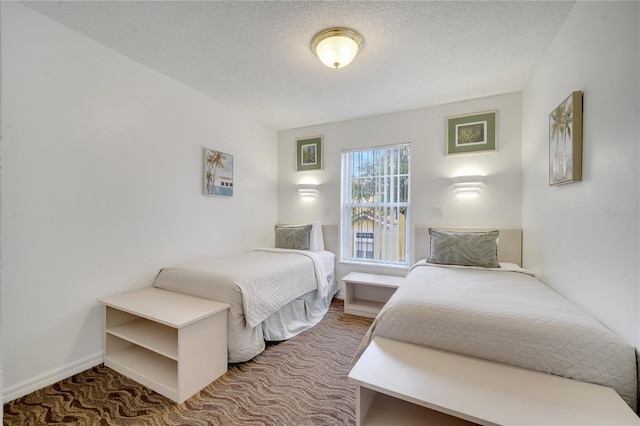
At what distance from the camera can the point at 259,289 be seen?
2305 mm

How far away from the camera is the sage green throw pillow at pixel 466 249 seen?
100 inches

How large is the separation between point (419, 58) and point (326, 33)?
2.74 ft

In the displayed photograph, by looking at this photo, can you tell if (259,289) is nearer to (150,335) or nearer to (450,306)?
(150,335)

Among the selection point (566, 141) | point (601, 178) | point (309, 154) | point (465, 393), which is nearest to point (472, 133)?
point (566, 141)

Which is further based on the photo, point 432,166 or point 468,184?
point 432,166

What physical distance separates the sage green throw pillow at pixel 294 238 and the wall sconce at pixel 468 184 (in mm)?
1778

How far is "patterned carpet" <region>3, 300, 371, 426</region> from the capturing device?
1.64 m

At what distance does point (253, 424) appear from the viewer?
1.62 m

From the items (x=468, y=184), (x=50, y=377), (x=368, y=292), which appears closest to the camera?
(x=50, y=377)

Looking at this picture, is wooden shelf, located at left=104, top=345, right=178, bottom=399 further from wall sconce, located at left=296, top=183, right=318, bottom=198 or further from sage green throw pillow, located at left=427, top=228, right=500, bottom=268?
wall sconce, located at left=296, top=183, right=318, bottom=198

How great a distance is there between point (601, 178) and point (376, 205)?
2280 mm

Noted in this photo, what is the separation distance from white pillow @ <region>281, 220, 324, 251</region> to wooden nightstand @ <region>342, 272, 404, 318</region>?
0.55 m

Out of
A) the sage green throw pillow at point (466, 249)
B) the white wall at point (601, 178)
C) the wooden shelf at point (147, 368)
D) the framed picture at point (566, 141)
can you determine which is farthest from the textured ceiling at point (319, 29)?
the wooden shelf at point (147, 368)

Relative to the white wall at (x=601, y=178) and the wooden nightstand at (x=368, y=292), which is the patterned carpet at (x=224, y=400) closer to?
the wooden nightstand at (x=368, y=292)
